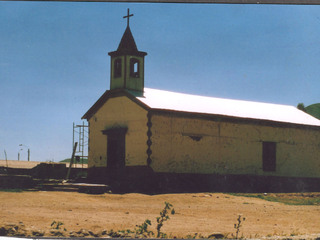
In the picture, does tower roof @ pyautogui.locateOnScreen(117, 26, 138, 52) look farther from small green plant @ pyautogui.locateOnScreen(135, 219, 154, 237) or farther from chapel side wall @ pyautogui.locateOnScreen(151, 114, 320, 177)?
small green plant @ pyautogui.locateOnScreen(135, 219, 154, 237)

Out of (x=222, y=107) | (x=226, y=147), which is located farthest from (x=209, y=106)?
(x=226, y=147)

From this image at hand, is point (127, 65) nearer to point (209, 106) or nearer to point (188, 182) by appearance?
point (209, 106)

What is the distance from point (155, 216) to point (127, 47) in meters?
13.0

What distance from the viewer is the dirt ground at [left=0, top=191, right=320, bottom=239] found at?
8844mm

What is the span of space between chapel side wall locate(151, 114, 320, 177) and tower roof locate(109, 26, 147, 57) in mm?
3970

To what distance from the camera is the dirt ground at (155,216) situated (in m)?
8.84

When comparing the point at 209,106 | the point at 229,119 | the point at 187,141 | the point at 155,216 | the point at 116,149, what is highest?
the point at 209,106

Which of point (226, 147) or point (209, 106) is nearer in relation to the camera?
point (226, 147)

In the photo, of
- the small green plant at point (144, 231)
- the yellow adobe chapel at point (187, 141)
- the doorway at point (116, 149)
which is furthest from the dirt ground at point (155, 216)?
the doorway at point (116, 149)

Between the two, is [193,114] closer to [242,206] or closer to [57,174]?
[242,206]

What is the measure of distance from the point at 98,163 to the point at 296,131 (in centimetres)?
1148

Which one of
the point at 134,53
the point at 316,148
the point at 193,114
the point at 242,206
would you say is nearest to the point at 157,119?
the point at 193,114

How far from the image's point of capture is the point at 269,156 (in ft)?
80.5

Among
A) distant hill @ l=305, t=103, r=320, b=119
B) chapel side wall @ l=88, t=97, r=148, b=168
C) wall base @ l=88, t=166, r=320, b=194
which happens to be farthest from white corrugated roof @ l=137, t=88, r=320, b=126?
distant hill @ l=305, t=103, r=320, b=119
